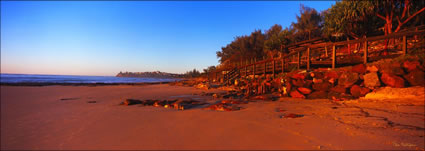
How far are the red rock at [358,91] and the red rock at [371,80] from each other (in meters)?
0.20

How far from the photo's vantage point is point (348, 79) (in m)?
5.97

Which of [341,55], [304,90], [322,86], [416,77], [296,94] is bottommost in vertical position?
[296,94]

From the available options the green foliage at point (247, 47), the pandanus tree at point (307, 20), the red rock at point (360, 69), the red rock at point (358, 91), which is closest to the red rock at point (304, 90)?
the red rock at point (358, 91)

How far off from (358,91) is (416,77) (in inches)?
51.5

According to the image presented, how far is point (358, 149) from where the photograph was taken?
7.34ft

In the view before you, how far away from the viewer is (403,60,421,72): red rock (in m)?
5.04

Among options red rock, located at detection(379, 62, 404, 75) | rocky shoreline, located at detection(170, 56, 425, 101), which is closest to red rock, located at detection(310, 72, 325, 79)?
rocky shoreline, located at detection(170, 56, 425, 101)

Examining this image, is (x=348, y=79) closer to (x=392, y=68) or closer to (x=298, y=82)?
Answer: (x=392, y=68)

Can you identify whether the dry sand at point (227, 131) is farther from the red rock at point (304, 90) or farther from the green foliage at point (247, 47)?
the green foliage at point (247, 47)

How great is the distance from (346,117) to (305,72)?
367 centimetres

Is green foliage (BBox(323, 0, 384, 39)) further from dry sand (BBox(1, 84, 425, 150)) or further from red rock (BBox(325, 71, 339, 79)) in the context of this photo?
dry sand (BBox(1, 84, 425, 150))

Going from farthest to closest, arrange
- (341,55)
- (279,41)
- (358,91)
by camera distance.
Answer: (279,41) → (341,55) → (358,91)

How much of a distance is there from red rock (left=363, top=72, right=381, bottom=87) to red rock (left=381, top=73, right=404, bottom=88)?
0.54 ft

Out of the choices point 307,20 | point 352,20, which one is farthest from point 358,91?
point 307,20
